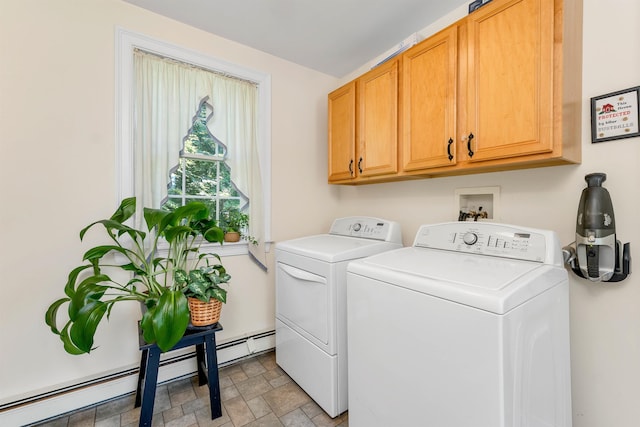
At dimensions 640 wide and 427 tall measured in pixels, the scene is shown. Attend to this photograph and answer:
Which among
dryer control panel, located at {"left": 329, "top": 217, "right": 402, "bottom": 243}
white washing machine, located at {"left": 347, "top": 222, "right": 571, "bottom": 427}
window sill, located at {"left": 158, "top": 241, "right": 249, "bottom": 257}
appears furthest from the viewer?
window sill, located at {"left": 158, "top": 241, "right": 249, "bottom": 257}

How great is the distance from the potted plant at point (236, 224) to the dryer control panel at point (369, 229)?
71 cm

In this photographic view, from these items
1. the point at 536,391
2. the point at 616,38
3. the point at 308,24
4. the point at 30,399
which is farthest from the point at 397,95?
the point at 30,399

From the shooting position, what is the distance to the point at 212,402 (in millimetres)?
1529

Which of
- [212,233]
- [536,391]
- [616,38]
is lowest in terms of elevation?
[536,391]

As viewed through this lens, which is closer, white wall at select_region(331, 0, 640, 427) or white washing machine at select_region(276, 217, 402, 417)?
white wall at select_region(331, 0, 640, 427)

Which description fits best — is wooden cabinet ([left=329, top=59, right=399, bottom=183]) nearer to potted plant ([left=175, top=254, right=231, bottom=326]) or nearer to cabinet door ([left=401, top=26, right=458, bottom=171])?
cabinet door ([left=401, top=26, right=458, bottom=171])

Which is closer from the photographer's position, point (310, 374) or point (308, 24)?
point (310, 374)

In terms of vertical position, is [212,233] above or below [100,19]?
below

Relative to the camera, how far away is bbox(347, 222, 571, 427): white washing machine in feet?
2.74

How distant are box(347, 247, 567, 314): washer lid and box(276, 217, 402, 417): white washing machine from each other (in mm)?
282

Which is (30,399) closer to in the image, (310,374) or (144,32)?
(310,374)

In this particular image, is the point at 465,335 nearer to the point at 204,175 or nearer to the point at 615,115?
the point at 615,115

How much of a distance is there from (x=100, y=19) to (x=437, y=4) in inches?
79.8

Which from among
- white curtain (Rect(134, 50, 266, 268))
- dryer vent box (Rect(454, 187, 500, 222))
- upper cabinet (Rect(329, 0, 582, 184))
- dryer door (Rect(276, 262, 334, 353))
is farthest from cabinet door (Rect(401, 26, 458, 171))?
white curtain (Rect(134, 50, 266, 268))
